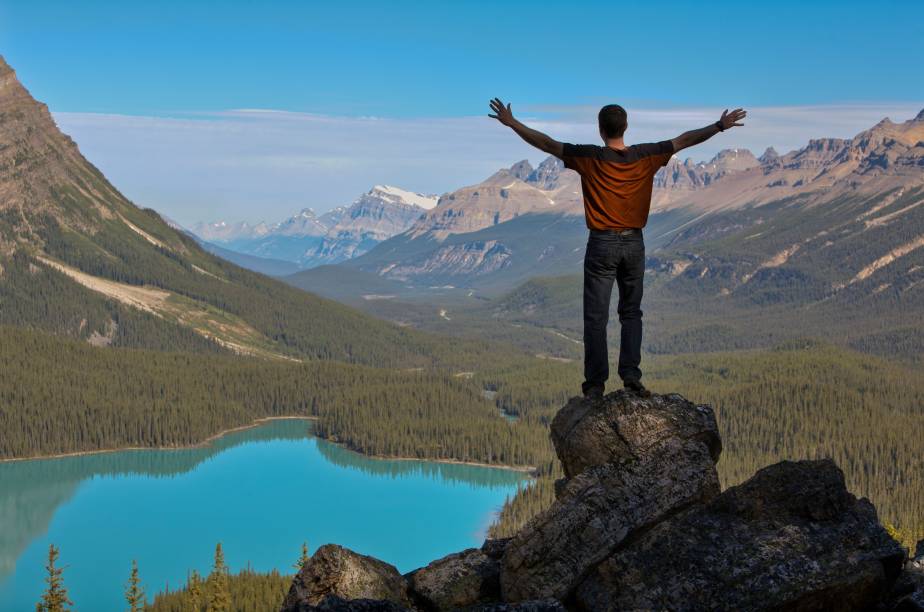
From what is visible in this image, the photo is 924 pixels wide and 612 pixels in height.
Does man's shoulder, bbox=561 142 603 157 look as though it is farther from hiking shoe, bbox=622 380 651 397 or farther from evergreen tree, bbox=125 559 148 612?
evergreen tree, bbox=125 559 148 612

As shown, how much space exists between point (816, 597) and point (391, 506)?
156596 millimetres

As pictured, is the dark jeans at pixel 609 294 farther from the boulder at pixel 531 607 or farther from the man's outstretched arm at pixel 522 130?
the boulder at pixel 531 607

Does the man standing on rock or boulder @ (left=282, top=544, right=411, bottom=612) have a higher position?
the man standing on rock

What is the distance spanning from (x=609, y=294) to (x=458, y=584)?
6.85 metres

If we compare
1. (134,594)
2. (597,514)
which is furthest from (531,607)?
(134,594)

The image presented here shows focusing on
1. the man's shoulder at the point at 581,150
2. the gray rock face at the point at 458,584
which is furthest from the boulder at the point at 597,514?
the man's shoulder at the point at 581,150

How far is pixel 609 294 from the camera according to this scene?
21922 millimetres

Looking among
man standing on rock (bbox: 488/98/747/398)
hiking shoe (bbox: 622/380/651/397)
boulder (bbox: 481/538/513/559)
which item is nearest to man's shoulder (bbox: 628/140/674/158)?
man standing on rock (bbox: 488/98/747/398)

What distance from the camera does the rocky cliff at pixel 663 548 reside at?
17.5 m

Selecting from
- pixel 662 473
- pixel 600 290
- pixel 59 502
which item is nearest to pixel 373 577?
pixel 662 473

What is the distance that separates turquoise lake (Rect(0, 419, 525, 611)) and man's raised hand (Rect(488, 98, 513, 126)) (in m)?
107

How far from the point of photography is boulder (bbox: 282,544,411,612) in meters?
20.6

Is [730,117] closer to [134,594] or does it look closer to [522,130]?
[522,130]

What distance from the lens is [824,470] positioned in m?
19.0
